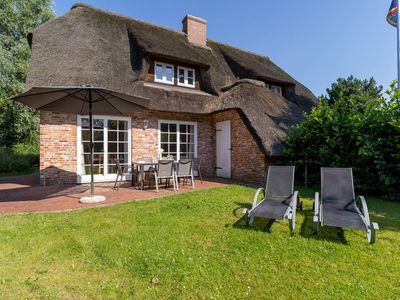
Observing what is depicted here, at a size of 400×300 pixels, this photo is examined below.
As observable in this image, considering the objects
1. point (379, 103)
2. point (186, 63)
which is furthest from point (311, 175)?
point (186, 63)

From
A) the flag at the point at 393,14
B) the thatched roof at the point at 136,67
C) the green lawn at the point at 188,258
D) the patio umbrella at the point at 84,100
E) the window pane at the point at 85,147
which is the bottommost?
the green lawn at the point at 188,258

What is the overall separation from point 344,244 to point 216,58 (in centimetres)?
1133

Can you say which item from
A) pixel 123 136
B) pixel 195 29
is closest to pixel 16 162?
pixel 123 136

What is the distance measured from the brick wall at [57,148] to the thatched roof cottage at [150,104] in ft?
0.09

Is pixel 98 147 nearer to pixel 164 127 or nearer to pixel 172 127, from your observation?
pixel 164 127

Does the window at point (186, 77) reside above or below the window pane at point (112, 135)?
above

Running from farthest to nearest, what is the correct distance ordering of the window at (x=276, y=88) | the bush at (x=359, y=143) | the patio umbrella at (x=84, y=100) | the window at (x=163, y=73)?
the window at (x=276, y=88)
the window at (x=163, y=73)
the bush at (x=359, y=143)
the patio umbrella at (x=84, y=100)

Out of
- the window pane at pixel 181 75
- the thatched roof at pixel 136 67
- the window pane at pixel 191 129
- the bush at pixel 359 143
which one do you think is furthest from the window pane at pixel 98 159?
Result: the bush at pixel 359 143

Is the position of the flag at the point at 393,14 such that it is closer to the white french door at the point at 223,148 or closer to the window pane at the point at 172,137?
the white french door at the point at 223,148

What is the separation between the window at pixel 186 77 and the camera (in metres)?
10.7

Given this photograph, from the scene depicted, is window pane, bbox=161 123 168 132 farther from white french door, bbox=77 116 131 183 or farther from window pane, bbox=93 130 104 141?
window pane, bbox=93 130 104 141

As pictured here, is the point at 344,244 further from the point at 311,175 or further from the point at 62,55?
the point at 62,55

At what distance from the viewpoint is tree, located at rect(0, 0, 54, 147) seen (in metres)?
16.9

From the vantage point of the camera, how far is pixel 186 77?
10.8m
